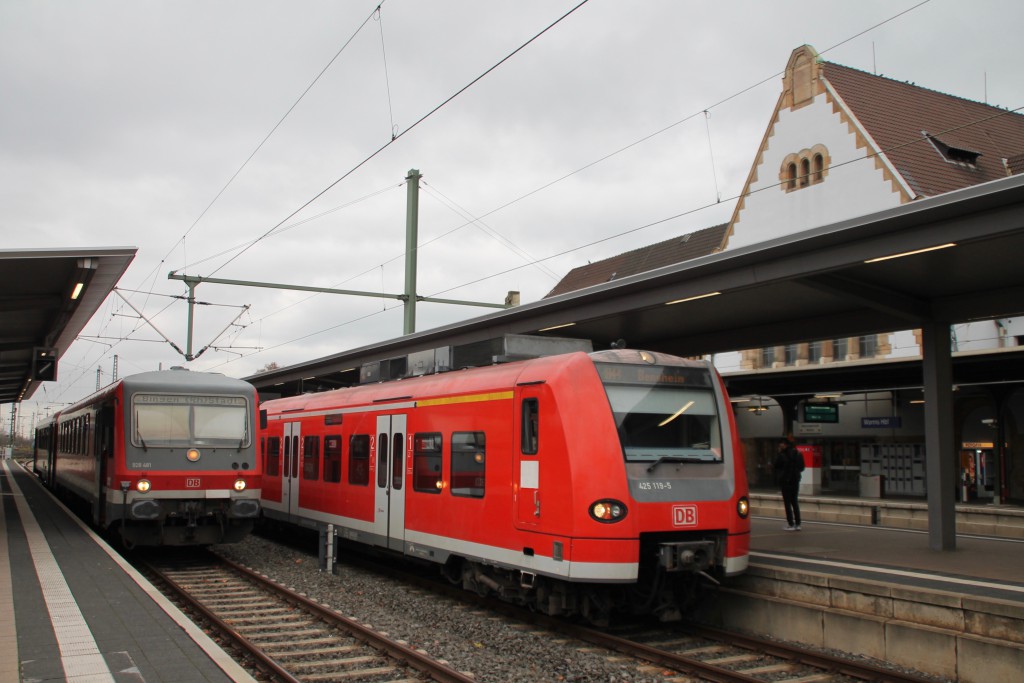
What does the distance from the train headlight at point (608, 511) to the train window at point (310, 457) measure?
8339 mm

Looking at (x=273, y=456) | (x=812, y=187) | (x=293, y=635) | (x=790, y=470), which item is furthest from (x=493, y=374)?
(x=812, y=187)

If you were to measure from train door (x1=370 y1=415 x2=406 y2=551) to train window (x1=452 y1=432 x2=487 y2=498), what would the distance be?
1.55 m

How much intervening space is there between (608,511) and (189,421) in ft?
26.0

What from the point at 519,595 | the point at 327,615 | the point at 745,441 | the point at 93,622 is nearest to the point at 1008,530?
the point at 519,595

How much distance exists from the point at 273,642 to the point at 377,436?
4.43m

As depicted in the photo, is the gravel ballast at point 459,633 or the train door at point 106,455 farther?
the train door at point 106,455

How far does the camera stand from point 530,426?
931 centimetres

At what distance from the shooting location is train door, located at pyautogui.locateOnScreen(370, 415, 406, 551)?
39.5ft

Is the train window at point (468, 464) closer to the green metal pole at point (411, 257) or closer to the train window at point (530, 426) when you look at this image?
the train window at point (530, 426)

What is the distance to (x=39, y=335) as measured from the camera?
69.6 feet

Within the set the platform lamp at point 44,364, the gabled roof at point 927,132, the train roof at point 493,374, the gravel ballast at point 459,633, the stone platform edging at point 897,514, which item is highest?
the gabled roof at point 927,132

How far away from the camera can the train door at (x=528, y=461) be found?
29.8ft

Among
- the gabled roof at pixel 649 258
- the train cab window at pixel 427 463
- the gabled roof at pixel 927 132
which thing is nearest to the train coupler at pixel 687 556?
the train cab window at pixel 427 463

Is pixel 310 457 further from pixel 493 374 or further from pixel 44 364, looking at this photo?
pixel 44 364
